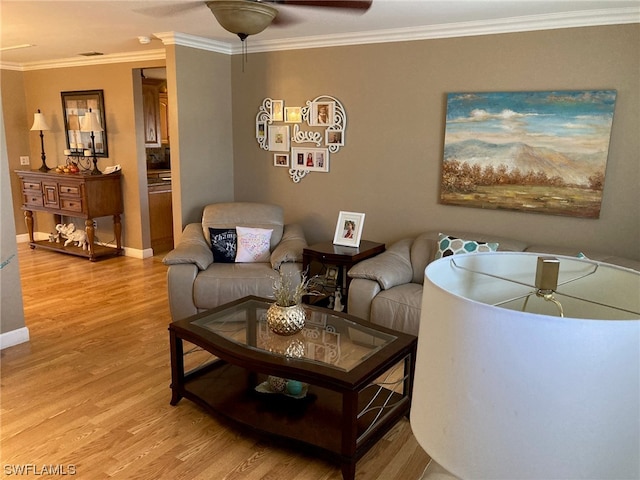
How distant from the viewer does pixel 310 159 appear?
4898 mm

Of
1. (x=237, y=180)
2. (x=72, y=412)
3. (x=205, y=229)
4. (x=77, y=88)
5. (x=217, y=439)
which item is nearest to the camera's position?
(x=217, y=439)

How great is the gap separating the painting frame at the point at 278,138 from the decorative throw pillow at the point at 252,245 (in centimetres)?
101

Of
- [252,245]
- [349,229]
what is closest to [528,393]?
[349,229]

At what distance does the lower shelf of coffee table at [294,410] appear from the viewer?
8.07 ft

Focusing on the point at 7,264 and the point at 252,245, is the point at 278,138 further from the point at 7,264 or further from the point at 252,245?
the point at 7,264

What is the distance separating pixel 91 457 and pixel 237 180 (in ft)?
11.3

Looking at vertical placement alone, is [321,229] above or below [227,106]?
below

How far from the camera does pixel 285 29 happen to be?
13.9 feet

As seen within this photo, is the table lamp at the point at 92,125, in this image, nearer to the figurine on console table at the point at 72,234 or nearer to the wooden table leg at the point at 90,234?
the wooden table leg at the point at 90,234

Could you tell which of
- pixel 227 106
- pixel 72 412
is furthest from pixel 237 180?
pixel 72 412

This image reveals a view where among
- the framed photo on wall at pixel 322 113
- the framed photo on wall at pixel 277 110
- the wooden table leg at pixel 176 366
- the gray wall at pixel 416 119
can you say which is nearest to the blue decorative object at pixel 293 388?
the wooden table leg at pixel 176 366

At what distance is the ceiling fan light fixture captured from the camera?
2.49 metres

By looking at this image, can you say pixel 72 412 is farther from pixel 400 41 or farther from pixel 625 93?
pixel 625 93

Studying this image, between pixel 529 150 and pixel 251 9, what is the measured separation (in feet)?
7.72
